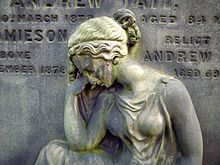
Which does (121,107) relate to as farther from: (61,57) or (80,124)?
(61,57)

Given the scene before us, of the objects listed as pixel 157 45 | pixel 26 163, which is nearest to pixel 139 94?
pixel 157 45

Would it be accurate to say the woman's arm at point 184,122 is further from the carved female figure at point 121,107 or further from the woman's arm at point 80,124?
the woman's arm at point 80,124

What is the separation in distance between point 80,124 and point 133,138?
404 mm

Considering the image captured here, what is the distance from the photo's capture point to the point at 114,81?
3.63 meters

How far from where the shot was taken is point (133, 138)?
3.57 m

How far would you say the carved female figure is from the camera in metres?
3.49

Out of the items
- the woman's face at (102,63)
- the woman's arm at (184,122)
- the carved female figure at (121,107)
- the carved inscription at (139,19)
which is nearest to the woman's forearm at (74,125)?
the carved female figure at (121,107)

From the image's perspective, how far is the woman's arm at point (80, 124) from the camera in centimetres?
366

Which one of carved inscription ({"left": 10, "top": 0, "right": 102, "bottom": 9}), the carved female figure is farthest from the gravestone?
the carved female figure

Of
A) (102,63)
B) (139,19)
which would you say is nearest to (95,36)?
(102,63)

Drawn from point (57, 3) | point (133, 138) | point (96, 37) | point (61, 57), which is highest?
point (57, 3)

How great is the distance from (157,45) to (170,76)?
0.83 feet

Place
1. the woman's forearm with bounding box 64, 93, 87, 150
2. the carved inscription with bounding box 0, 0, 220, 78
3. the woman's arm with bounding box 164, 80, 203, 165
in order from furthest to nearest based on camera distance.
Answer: the carved inscription with bounding box 0, 0, 220, 78, the woman's forearm with bounding box 64, 93, 87, 150, the woman's arm with bounding box 164, 80, 203, 165

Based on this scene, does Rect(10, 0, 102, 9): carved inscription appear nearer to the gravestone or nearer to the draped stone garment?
the gravestone
